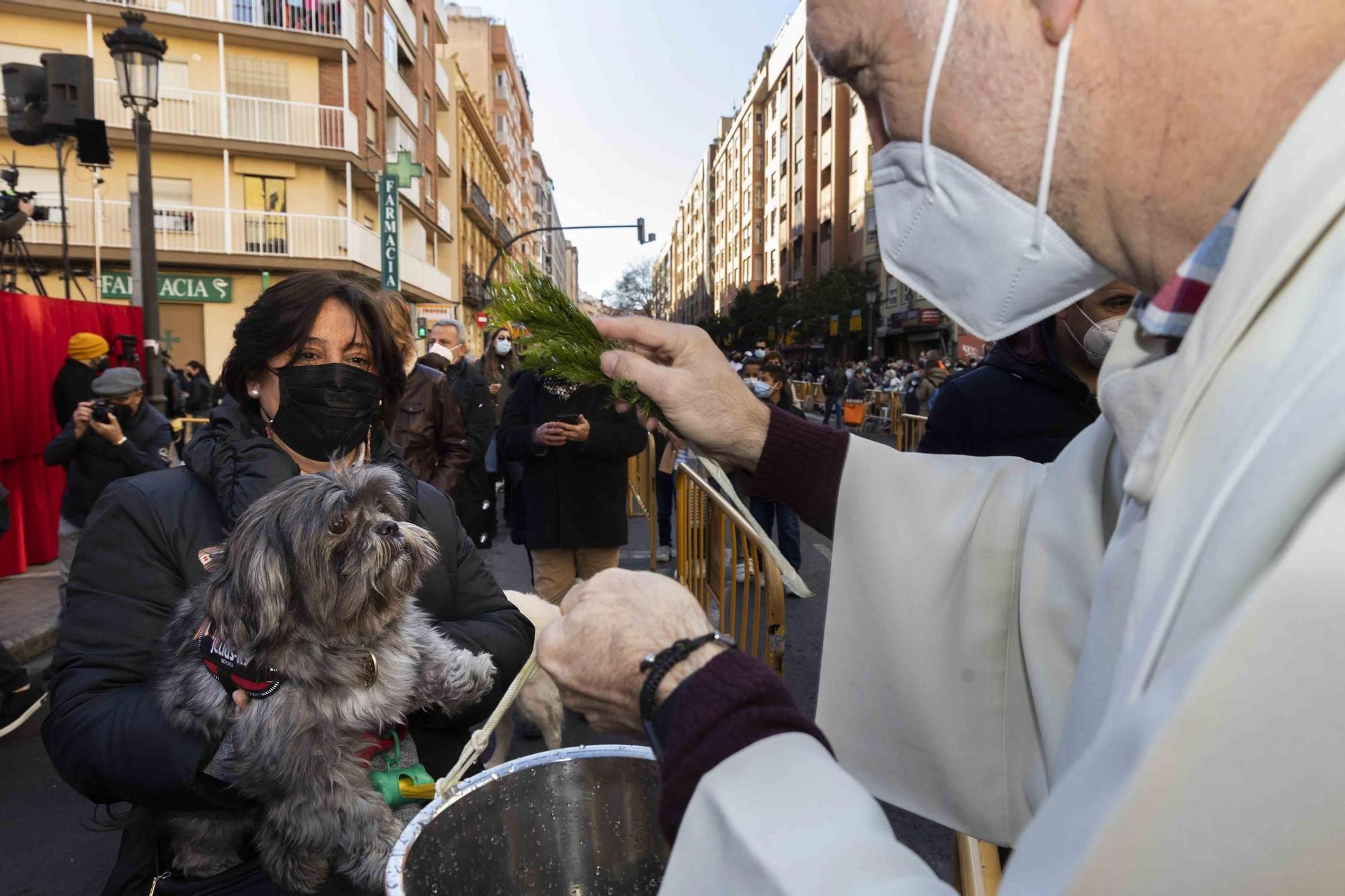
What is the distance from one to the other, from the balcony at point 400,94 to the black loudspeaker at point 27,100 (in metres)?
23.4

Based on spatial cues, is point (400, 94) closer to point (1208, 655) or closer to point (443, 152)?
point (443, 152)

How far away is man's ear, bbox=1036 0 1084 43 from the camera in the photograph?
96 cm

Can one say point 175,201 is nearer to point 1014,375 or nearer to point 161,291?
point 161,291

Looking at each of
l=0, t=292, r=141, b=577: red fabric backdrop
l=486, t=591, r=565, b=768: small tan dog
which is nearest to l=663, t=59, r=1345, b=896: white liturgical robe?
l=486, t=591, r=565, b=768: small tan dog

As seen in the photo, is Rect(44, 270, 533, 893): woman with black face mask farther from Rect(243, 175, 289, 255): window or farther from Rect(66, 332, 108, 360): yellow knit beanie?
Rect(243, 175, 289, 255): window

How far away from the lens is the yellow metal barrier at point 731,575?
10.7 ft

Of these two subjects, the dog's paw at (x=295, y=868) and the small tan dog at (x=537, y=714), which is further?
the small tan dog at (x=537, y=714)

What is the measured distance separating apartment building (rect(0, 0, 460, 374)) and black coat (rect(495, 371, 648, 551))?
21.9m

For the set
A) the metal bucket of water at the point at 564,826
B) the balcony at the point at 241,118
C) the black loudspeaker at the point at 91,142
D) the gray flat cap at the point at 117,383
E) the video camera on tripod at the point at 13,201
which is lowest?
the metal bucket of water at the point at 564,826

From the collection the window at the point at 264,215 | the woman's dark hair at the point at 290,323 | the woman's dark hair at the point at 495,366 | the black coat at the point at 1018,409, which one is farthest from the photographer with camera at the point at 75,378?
the window at the point at 264,215

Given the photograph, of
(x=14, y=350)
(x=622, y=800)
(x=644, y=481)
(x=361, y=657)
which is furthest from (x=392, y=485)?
(x=644, y=481)

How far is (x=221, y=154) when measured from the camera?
2478 cm

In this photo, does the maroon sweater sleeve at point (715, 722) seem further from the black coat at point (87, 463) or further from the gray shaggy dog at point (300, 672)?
the black coat at point (87, 463)

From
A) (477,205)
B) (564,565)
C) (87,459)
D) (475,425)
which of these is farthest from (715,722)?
(477,205)
